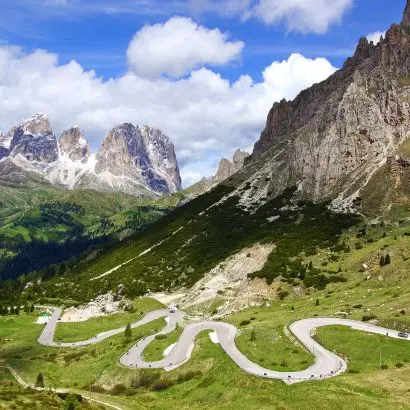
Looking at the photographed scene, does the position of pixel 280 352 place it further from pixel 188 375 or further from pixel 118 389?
pixel 118 389

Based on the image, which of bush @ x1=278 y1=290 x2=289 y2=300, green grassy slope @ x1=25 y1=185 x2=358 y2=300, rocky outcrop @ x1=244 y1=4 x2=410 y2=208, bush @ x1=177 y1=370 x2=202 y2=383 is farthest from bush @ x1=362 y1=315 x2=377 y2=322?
rocky outcrop @ x1=244 y1=4 x2=410 y2=208

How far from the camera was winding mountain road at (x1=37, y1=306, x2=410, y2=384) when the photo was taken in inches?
2451

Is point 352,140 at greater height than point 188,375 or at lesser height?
greater

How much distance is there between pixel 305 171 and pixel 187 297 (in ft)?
268

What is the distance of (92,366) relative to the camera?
8681 cm

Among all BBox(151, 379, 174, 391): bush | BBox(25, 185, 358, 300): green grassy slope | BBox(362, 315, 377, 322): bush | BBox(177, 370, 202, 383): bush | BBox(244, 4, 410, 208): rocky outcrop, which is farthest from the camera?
BBox(244, 4, 410, 208): rocky outcrop

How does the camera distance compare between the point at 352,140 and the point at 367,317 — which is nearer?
the point at 367,317

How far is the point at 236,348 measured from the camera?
78.4 metres

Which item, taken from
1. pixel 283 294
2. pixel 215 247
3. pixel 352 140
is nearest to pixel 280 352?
pixel 283 294

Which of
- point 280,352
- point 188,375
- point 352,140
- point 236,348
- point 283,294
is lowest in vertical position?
point 188,375

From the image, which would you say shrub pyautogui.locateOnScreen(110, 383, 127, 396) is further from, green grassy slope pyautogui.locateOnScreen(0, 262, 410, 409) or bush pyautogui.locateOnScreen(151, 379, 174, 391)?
bush pyautogui.locateOnScreen(151, 379, 174, 391)

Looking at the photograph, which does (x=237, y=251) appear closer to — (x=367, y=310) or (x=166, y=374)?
(x=367, y=310)

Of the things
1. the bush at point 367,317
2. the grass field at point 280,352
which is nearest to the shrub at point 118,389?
the grass field at point 280,352

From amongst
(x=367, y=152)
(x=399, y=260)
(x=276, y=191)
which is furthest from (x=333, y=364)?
(x=276, y=191)
